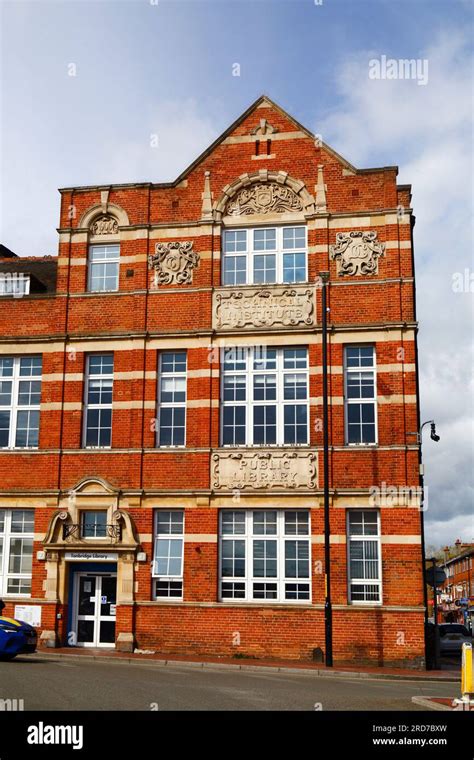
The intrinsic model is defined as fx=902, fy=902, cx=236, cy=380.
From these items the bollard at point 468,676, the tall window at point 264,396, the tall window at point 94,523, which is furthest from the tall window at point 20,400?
the bollard at point 468,676

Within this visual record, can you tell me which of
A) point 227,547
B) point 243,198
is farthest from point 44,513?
point 243,198

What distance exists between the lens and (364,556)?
22.7 meters

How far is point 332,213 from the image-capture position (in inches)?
960

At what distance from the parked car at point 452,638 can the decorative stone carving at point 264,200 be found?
15.1 meters

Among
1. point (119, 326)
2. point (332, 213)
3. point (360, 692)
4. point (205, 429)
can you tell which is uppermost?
point (332, 213)

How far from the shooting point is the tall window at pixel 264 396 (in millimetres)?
23609

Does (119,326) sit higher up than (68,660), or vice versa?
(119,326)

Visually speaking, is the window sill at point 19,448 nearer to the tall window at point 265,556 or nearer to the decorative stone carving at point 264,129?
the tall window at point 265,556

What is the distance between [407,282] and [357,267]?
1.39 m

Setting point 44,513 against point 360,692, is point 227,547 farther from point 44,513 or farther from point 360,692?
point 360,692

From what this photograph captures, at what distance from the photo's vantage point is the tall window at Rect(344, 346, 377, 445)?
76.4 feet

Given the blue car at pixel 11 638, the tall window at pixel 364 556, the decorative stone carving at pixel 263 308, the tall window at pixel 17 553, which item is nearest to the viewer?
the blue car at pixel 11 638

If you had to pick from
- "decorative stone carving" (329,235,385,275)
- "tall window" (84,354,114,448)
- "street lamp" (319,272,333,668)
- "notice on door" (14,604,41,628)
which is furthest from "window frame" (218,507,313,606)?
"decorative stone carving" (329,235,385,275)

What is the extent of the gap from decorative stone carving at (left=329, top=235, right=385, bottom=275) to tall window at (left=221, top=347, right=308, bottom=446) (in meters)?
2.54
